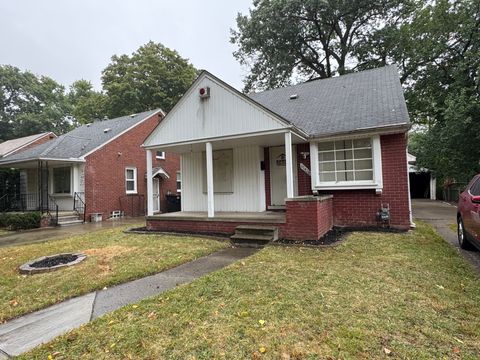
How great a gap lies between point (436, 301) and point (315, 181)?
5.70 meters

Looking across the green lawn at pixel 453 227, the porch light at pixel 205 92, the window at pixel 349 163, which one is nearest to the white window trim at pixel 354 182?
the window at pixel 349 163

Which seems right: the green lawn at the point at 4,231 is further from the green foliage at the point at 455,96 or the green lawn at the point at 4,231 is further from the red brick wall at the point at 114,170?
the green foliage at the point at 455,96

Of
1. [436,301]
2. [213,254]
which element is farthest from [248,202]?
[436,301]

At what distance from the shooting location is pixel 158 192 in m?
18.1

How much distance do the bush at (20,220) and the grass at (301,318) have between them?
37.8 feet

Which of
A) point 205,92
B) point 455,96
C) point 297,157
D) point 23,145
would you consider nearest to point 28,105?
point 23,145

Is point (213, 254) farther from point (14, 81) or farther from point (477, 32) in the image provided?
point (14, 81)

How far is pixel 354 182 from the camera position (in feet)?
28.2

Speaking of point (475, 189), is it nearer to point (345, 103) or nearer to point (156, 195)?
point (345, 103)

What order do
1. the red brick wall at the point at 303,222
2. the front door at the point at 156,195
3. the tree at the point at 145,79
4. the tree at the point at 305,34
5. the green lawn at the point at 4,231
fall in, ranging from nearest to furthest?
the red brick wall at the point at 303,222
the green lawn at the point at 4,231
the front door at the point at 156,195
the tree at the point at 305,34
the tree at the point at 145,79

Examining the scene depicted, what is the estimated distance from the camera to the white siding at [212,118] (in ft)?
26.4

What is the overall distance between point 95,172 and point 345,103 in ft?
41.8

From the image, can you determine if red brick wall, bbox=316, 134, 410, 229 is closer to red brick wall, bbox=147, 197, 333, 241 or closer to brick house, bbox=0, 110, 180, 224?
red brick wall, bbox=147, 197, 333, 241

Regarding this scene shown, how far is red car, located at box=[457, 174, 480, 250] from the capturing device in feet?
16.7
